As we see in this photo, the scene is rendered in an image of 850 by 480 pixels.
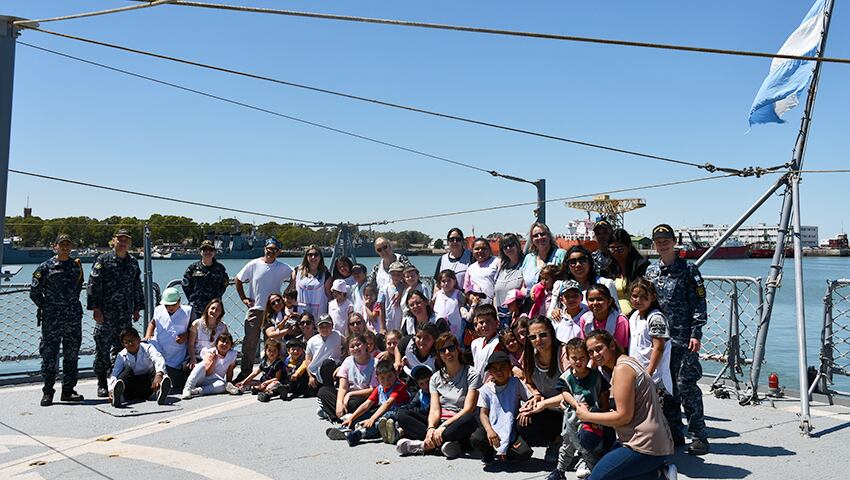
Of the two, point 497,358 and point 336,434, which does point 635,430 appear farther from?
point 336,434

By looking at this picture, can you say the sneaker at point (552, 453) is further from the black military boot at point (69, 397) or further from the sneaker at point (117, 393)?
the black military boot at point (69, 397)

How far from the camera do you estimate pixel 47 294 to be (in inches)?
255

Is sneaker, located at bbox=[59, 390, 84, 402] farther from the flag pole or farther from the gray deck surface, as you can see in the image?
the flag pole

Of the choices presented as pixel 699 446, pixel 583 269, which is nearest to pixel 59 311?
pixel 583 269

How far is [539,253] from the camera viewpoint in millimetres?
5785

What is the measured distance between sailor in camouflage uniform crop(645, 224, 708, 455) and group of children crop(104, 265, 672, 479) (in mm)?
291

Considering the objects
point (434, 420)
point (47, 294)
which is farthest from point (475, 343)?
point (47, 294)

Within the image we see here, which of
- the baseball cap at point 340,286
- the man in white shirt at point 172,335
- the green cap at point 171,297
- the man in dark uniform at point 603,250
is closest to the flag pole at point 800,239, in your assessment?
the man in dark uniform at point 603,250

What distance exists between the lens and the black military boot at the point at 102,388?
271 inches

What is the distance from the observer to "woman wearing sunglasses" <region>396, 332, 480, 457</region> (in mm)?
4684


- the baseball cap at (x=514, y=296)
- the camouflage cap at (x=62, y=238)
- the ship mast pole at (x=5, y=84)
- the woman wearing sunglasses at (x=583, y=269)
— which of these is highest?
the ship mast pole at (x=5, y=84)

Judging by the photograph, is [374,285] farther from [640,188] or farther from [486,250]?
[640,188]

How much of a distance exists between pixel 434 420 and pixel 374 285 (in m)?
2.47

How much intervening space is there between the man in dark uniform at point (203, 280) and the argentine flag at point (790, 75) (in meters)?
6.06
